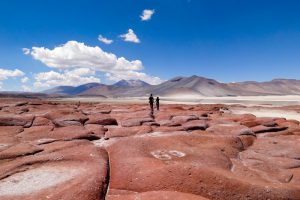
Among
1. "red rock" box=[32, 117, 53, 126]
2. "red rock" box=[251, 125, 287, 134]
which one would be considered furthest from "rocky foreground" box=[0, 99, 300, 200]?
"red rock" box=[32, 117, 53, 126]

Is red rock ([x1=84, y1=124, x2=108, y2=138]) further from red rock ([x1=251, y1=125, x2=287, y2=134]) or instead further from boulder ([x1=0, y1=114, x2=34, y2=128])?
red rock ([x1=251, y1=125, x2=287, y2=134])

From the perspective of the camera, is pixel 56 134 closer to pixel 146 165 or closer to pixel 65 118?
pixel 65 118

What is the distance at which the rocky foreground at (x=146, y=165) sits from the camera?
30.7 ft

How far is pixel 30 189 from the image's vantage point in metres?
9.24

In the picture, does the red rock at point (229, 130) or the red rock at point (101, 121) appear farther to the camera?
the red rock at point (101, 121)

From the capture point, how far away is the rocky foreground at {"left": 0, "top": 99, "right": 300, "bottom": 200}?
30.7 feet

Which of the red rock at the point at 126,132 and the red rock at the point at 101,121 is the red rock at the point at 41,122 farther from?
the red rock at the point at 126,132

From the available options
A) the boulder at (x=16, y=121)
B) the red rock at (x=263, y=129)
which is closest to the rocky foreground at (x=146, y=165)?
the red rock at (x=263, y=129)

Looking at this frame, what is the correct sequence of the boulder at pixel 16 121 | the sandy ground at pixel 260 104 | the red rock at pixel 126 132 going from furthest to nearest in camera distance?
the sandy ground at pixel 260 104 < the boulder at pixel 16 121 < the red rock at pixel 126 132

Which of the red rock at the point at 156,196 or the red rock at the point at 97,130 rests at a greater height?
the red rock at the point at 97,130

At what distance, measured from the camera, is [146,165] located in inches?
430

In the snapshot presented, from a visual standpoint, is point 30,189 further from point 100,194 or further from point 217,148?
point 217,148

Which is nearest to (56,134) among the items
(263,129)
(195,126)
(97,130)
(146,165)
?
(97,130)

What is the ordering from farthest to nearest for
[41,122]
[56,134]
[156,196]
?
[41,122], [56,134], [156,196]
